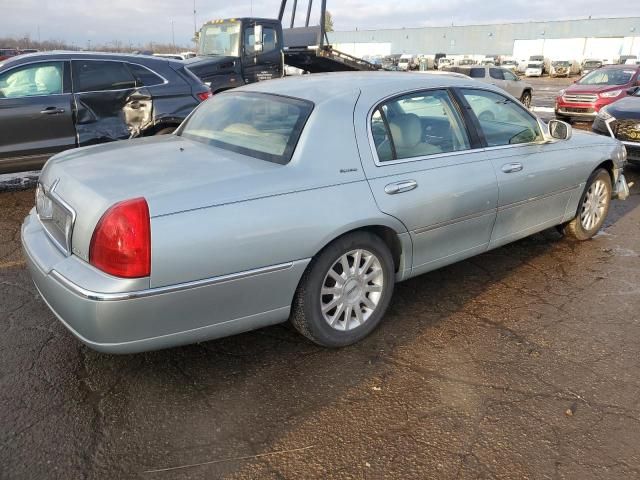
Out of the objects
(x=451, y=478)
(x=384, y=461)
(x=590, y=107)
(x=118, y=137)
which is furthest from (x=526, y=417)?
(x=590, y=107)

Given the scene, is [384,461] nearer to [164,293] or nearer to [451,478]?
[451,478]

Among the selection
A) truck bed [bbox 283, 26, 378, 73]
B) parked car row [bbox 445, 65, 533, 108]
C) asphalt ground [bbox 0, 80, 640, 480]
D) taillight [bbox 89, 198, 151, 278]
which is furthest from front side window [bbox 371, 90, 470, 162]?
parked car row [bbox 445, 65, 533, 108]

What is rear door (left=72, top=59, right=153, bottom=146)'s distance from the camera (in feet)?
20.7

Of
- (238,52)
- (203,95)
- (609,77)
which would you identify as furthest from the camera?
(609,77)

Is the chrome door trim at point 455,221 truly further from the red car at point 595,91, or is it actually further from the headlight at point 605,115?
the red car at point 595,91

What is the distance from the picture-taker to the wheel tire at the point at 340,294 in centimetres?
296

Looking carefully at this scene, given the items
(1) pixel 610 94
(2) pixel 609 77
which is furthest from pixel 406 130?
(2) pixel 609 77

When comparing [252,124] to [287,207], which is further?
[252,124]

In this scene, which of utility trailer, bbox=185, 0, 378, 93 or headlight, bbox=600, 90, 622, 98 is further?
headlight, bbox=600, 90, 622, 98

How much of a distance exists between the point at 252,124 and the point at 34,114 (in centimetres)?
387

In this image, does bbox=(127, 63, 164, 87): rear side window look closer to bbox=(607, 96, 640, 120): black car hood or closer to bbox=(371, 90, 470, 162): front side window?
bbox=(371, 90, 470, 162): front side window

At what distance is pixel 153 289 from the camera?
2.45 metres

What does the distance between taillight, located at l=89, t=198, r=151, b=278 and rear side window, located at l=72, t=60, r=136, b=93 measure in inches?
180

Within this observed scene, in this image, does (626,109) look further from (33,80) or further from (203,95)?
(33,80)
